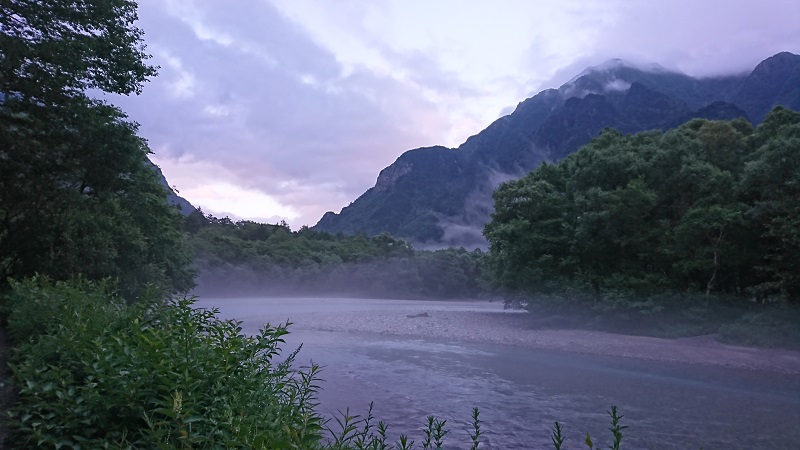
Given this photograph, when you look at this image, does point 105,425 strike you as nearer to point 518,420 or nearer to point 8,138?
point 518,420

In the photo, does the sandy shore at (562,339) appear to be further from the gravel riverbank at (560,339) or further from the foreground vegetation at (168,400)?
the foreground vegetation at (168,400)

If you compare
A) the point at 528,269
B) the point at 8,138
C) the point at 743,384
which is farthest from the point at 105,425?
the point at 528,269

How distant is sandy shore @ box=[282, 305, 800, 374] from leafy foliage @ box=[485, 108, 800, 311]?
10.0 ft

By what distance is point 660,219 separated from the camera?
2717 cm

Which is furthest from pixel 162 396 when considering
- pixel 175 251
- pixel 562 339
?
pixel 175 251

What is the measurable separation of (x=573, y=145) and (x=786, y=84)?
29.3m

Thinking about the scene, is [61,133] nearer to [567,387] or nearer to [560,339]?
[567,387]

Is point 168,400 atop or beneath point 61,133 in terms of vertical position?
beneath

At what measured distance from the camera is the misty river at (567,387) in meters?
9.74

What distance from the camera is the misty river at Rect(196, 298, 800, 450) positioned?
9742 mm

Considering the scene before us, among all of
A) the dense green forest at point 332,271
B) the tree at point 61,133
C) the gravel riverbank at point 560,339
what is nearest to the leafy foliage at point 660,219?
the gravel riverbank at point 560,339

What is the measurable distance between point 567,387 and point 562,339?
10.4 m

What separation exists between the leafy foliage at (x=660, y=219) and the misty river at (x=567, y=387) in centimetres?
423

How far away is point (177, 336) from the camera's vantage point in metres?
3.85
